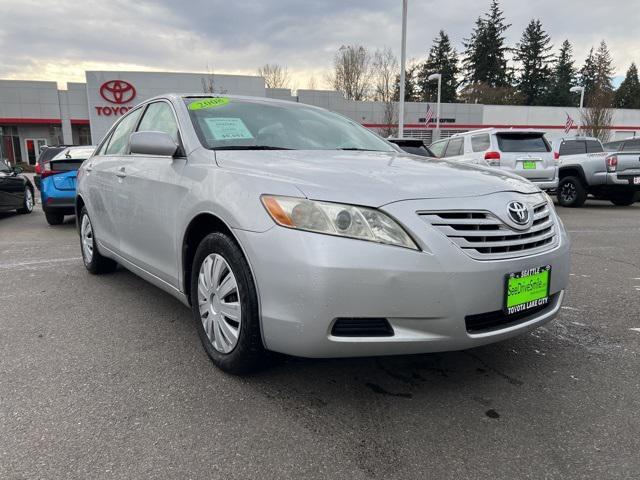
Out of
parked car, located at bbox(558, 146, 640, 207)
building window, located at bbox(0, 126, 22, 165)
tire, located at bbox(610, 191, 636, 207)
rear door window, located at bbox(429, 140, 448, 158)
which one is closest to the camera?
parked car, located at bbox(558, 146, 640, 207)

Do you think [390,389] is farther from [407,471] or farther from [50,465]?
[50,465]

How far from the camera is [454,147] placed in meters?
11.1

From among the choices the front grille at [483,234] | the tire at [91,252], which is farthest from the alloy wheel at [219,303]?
the tire at [91,252]

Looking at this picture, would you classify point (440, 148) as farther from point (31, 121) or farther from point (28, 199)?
point (31, 121)

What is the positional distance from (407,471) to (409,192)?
1158 millimetres

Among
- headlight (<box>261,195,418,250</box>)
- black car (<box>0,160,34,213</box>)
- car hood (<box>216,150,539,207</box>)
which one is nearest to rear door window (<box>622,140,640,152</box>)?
car hood (<box>216,150,539,207</box>)

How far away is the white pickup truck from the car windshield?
8.99m

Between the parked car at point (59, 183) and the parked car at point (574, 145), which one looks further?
the parked car at point (574, 145)

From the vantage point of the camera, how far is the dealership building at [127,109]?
1212 inches

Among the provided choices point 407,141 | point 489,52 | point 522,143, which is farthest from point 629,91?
point 407,141

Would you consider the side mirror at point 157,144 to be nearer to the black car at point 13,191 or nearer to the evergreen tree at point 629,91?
the black car at point 13,191

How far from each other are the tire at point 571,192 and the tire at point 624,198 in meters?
1.05

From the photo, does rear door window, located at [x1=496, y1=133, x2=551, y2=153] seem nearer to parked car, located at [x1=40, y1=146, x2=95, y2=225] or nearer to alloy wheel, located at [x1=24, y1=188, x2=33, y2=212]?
parked car, located at [x1=40, y1=146, x2=95, y2=225]

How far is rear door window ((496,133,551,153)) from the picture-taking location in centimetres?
994
